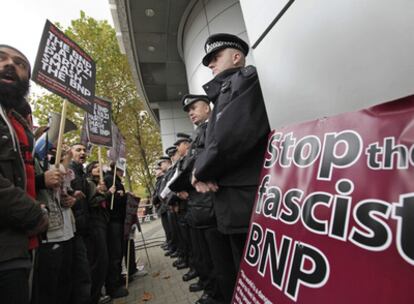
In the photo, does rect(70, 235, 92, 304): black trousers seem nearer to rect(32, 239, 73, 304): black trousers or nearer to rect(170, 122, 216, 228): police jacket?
rect(32, 239, 73, 304): black trousers

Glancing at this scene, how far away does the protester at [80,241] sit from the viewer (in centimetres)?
243

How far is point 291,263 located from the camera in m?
0.81

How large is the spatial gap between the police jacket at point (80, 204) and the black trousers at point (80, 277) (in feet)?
0.57

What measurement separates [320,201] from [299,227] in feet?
0.40

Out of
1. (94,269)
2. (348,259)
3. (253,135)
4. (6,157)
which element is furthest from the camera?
(94,269)

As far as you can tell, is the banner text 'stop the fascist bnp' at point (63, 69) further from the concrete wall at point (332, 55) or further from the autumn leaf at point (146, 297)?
the autumn leaf at point (146, 297)

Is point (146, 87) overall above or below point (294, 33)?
above

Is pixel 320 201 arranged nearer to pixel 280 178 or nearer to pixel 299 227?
pixel 299 227

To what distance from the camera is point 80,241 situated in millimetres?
2588

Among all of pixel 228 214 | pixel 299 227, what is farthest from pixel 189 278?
pixel 299 227

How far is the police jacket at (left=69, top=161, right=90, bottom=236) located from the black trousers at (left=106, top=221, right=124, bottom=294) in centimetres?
89

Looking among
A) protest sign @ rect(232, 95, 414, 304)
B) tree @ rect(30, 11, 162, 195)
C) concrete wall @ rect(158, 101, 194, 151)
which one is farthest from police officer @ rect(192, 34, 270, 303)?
tree @ rect(30, 11, 162, 195)

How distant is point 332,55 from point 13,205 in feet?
5.50

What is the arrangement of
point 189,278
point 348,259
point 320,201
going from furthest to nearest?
point 189,278 < point 320,201 < point 348,259
